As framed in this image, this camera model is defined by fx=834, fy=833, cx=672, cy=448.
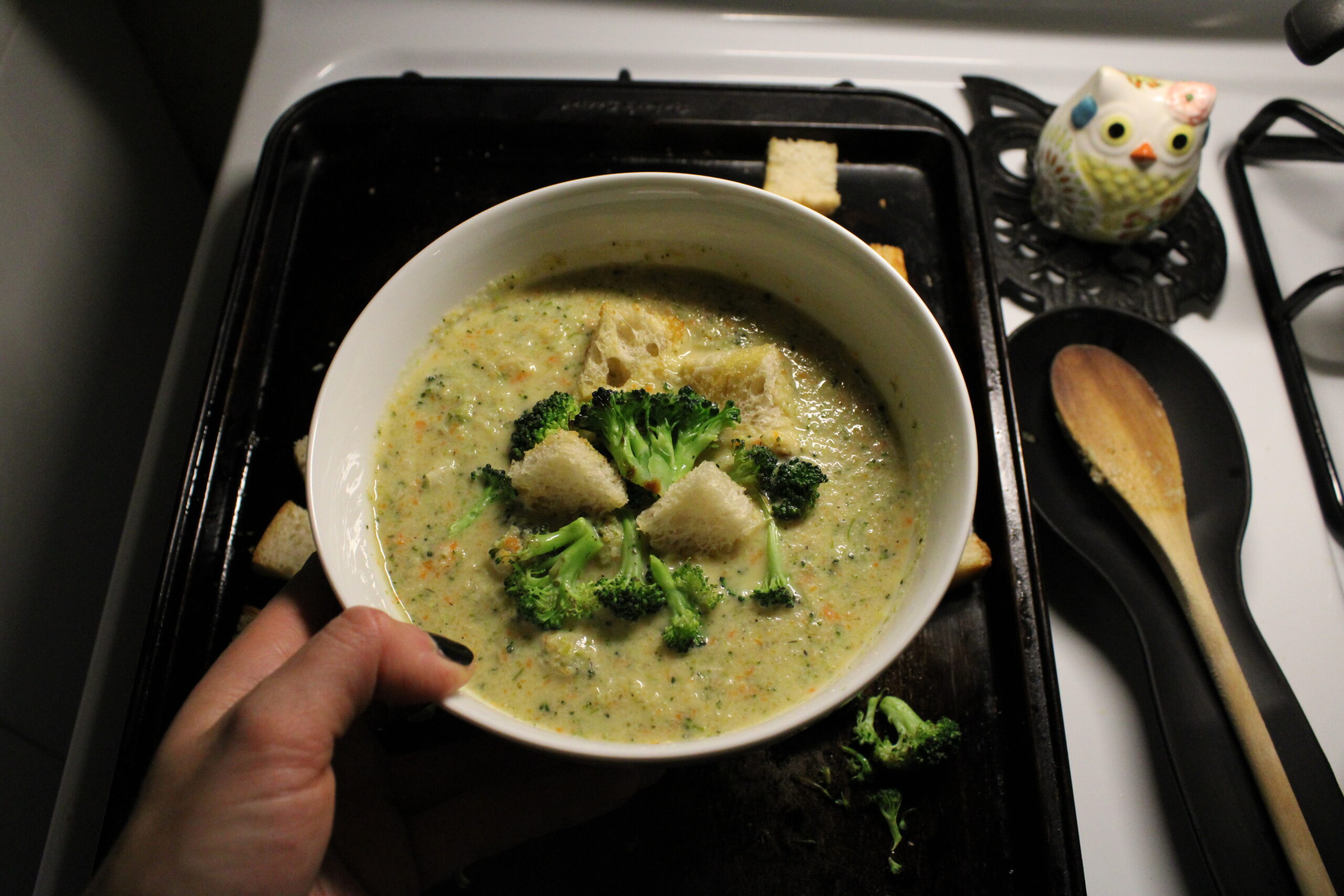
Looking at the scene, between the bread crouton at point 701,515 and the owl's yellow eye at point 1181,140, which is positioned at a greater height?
the owl's yellow eye at point 1181,140

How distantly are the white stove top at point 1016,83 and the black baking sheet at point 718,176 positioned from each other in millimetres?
320

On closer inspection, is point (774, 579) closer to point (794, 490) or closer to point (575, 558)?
point (794, 490)

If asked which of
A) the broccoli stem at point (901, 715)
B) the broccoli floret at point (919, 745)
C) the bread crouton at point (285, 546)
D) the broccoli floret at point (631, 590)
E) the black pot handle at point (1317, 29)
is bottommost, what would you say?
Answer: the broccoli floret at point (919, 745)

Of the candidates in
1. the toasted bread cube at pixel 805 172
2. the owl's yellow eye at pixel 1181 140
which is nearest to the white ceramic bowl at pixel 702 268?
the toasted bread cube at pixel 805 172

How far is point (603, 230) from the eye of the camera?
1.83m

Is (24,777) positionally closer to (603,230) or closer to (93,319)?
(93,319)

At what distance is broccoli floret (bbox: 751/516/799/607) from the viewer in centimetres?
154

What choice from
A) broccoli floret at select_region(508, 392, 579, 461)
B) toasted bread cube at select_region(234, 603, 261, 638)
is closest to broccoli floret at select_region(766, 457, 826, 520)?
broccoli floret at select_region(508, 392, 579, 461)

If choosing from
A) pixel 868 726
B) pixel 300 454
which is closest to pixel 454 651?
pixel 300 454

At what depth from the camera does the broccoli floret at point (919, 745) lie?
1741 mm

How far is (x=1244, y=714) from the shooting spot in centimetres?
192

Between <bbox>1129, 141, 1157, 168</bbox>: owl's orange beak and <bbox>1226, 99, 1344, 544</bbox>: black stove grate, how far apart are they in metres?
0.55

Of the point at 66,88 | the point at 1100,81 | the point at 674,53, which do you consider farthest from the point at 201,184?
the point at 1100,81

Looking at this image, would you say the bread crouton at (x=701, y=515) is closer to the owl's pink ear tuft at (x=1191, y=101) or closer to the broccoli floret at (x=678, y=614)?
the broccoli floret at (x=678, y=614)
